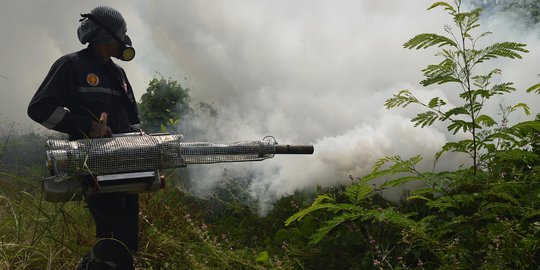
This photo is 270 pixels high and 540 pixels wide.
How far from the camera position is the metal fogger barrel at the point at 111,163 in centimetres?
266

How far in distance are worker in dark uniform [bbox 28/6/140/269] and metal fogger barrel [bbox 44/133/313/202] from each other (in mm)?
196

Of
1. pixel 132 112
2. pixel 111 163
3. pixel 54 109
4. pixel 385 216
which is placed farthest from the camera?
pixel 132 112

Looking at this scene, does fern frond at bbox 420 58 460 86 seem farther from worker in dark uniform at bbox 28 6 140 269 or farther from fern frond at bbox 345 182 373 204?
worker in dark uniform at bbox 28 6 140 269

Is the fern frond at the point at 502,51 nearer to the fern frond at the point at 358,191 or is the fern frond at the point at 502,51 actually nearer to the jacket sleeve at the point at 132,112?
the fern frond at the point at 358,191

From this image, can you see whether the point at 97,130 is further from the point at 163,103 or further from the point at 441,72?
the point at 163,103

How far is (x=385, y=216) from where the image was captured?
2.06 m

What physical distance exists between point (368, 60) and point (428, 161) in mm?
2487

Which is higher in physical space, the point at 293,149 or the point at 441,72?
the point at 441,72

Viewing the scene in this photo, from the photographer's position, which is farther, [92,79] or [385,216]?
[92,79]

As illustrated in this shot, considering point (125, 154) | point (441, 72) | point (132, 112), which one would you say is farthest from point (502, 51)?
point (132, 112)

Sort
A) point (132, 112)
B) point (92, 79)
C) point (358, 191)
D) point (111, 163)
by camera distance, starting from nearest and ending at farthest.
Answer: point (358, 191) < point (111, 163) < point (92, 79) < point (132, 112)

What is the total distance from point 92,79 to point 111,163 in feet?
2.22

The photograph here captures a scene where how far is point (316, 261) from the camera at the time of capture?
3.94 m

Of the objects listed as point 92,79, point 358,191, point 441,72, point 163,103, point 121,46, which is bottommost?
point 358,191
